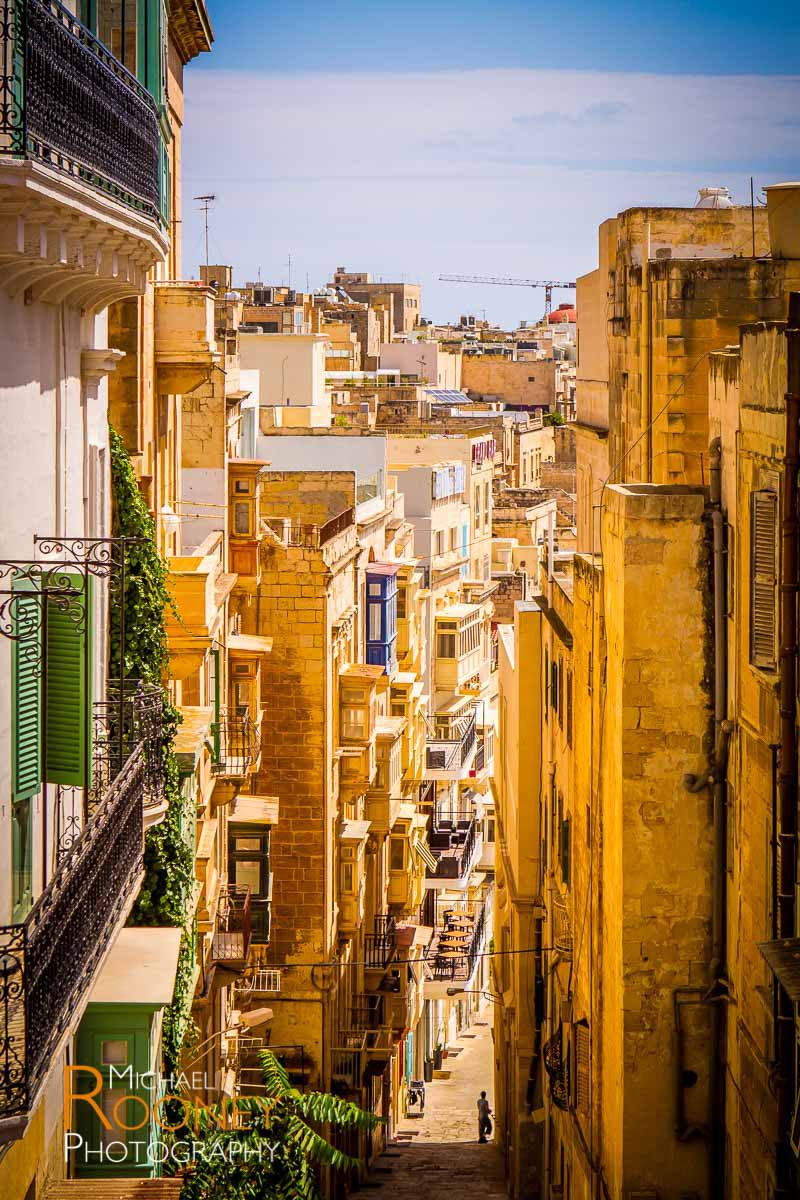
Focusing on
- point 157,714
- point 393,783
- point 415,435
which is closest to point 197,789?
point 157,714

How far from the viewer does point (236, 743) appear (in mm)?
23594

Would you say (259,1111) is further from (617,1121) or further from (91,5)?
(91,5)

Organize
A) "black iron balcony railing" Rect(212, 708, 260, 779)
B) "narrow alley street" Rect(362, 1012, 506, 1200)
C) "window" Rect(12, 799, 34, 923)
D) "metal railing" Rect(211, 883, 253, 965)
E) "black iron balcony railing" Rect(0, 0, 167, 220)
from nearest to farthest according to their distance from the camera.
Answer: "black iron balcony railing" Rect(0, 0, 167, 220) < "window" Rect(12, 799, 34, 923) < "metal railing" Rect(211, 883, 253, 965) < "black iron balcony railing" Rect(212, 708, 260, 779) < "narrow alley street" Rect(362, 1012, 506, 1200)

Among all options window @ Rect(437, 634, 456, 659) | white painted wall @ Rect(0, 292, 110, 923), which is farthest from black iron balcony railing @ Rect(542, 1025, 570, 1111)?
window @ Rect(437, 634, 456, 659)

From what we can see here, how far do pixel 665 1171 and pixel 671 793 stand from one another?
9.37 ft

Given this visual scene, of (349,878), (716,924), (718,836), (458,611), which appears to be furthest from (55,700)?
(458,611)

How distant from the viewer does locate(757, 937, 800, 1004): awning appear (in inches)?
386

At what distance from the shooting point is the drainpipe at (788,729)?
1128cm

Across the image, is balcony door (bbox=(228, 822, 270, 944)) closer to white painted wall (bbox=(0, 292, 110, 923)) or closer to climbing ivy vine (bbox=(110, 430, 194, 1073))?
climbing ivy vine (bbox=(110, 430, 194, 1073))

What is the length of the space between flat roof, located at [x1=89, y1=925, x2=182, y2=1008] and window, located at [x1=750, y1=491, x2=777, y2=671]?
4511 mm

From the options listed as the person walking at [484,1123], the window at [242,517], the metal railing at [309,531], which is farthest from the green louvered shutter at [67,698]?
the person walking at [484,1123]

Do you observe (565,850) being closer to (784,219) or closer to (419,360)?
(784,219)

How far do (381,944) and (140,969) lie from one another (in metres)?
20.9

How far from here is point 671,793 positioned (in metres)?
14.4
